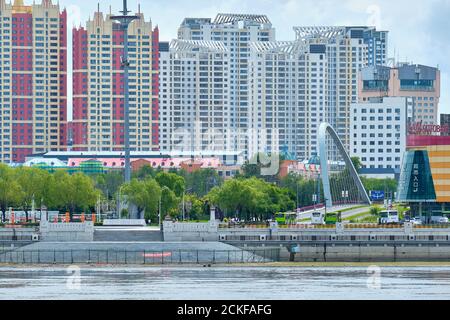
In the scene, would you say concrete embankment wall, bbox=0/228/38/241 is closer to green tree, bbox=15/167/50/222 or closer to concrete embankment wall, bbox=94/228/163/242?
concrete embankment wall, bbox=94/228/163/242

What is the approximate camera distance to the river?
6225cm

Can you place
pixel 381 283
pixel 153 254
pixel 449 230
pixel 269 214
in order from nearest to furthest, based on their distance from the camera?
1. pixel 381 283
2. pixel 153 254
3. pixel 449 230
4. pixel 269 214

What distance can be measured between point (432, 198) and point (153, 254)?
1613 inches

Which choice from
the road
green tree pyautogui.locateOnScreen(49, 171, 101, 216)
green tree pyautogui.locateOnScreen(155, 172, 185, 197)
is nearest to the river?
green tree pyautogui.locateOnScreen(49, 171, 101, 216)

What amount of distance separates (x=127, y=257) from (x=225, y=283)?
73.9 feet

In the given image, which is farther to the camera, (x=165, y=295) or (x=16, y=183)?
(x=16, y=183)

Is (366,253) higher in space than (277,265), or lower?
higher

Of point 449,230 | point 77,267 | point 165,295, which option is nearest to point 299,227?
point 449,230

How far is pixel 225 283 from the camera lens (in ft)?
232

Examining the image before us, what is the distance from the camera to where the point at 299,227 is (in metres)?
103

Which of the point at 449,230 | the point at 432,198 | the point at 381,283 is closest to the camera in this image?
the point at 381,283

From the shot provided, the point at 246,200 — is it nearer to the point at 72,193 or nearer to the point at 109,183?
the point at 72,193

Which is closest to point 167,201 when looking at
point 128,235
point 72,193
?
point 72,193
